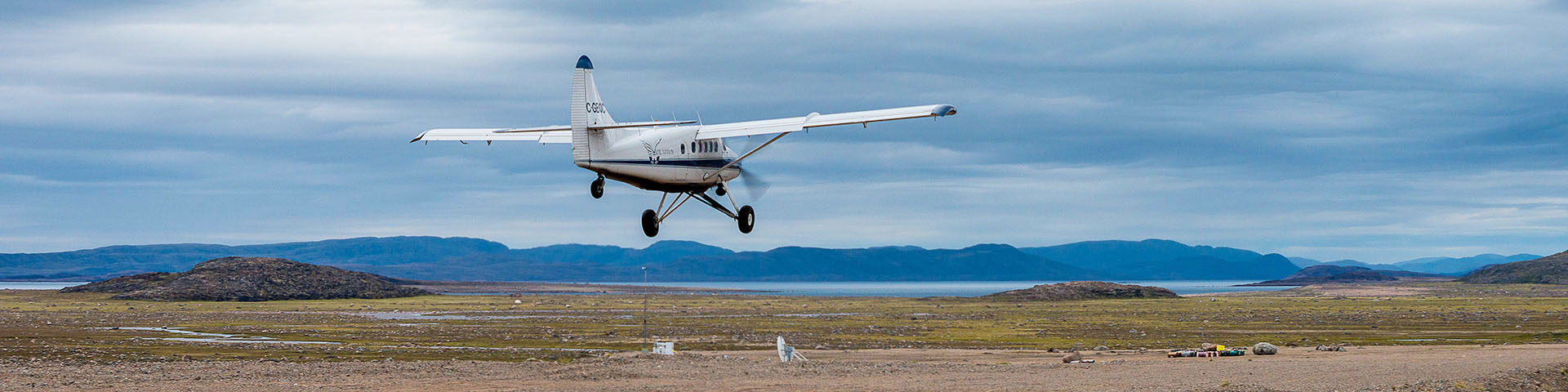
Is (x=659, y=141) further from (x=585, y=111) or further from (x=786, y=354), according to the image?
(x=786, y=354)

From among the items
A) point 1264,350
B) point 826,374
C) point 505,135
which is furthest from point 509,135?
point 1264,350

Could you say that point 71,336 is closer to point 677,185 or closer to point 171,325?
point 171,325

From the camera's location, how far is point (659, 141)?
103ft

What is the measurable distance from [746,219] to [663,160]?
331 centimetres

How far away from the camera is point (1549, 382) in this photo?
56062 mm

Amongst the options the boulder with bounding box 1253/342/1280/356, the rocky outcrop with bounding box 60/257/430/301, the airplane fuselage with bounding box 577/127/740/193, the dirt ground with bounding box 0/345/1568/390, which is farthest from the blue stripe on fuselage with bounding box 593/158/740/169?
the rocky outcrop with bounding box 60/257/430/301

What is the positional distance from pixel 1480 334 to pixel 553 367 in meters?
66.3

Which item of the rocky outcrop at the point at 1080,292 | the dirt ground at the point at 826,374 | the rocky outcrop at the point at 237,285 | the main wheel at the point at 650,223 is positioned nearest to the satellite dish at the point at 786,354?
the dirt ground at the point at 826,374

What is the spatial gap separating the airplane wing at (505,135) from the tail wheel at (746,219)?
4.81 metres

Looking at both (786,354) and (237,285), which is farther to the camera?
(237,285)

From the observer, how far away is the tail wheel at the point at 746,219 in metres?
33.2

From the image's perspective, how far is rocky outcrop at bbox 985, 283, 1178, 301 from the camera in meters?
173

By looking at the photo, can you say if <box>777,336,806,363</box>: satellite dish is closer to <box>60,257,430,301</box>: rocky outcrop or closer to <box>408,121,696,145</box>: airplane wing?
<box>408,121,696,145</box>: airplane wing

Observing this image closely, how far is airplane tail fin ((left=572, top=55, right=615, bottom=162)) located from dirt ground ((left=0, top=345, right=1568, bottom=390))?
981 inches
